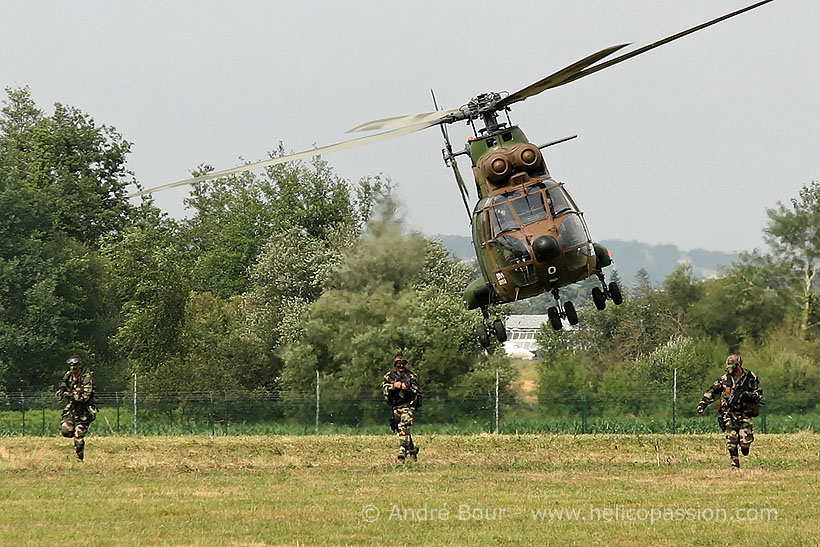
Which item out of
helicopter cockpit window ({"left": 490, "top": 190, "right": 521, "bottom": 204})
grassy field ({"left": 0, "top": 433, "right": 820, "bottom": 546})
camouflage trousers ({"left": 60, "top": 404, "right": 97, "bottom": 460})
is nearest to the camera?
grassy field ({"left": 0, "top": 433, "right": 820, "bottom": 546})

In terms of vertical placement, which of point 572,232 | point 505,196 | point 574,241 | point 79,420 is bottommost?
point 79,420

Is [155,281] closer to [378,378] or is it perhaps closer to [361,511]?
[378,378]

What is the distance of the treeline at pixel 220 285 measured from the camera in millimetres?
37594

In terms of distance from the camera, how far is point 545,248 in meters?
19.8

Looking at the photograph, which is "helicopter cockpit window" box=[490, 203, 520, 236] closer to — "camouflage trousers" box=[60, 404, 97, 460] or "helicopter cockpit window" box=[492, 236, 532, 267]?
"helicopter cockpit window" box=[492, 236, 532, 267]

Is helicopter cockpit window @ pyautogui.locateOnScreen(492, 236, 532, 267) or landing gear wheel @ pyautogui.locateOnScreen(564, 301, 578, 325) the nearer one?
helicopter cockpit window @ pyautogui.locateOnScreen(492, 236, 532, 267)

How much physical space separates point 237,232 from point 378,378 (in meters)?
29.2

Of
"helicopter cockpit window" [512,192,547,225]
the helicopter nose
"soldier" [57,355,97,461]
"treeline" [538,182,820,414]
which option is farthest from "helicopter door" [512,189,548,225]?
"treeline" [538,182,820,414]

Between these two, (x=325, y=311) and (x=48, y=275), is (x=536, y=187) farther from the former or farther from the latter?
(x=48, y=275)

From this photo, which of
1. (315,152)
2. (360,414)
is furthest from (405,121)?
(360,414)

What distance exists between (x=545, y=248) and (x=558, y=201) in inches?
41.5

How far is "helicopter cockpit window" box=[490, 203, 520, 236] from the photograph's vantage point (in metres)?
20.4

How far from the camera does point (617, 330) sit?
5350 cm

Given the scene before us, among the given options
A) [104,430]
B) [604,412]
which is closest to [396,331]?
[604,412]
